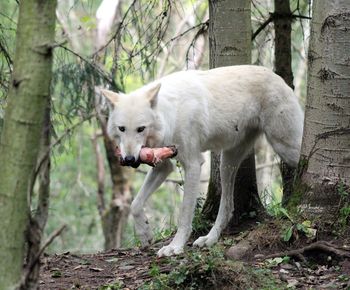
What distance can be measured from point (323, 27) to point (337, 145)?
0.94 meters

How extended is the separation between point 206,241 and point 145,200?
2.25 ft

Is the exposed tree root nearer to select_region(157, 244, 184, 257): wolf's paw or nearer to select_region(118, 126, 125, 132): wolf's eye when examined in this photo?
select_region(157, 244, 184, 257): wolf's paw

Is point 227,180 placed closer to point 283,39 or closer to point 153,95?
point 153,95

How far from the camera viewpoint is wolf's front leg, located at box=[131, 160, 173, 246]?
19.9 feet

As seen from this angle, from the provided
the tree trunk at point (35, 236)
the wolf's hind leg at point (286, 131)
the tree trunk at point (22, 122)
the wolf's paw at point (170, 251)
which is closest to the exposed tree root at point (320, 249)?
the wolf's paw at point (170, 251)

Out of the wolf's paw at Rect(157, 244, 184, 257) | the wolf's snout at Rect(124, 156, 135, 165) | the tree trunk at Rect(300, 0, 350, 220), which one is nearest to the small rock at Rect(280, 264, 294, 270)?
the tree trunk at Rect(300, 0, 350, 220)

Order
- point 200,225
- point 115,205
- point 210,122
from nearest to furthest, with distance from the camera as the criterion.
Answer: point 210,122
point 200,225
point 115,205

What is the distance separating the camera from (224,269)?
4438 mm

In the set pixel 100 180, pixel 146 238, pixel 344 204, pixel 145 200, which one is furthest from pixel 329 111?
pixel 100 180

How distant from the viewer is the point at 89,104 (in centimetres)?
826

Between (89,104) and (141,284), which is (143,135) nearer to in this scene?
(141,284)

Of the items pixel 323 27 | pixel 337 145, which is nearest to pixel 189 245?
pixel 337 145

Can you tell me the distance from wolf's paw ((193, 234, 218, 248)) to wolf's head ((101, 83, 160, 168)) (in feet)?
3.69

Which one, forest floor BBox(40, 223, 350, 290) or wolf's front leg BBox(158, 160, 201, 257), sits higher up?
wolf's front leg BBox(158, 160, 201, 257)
